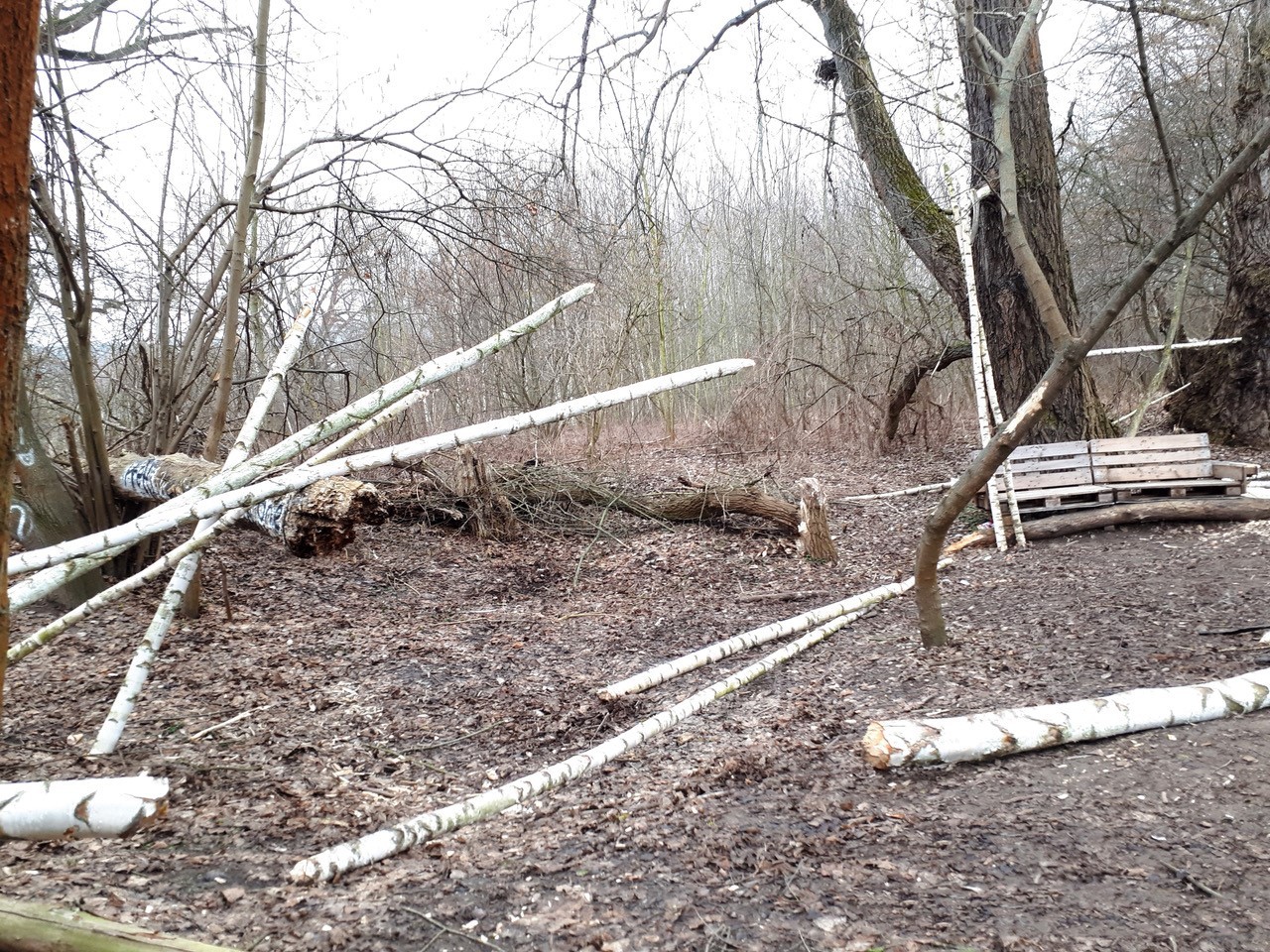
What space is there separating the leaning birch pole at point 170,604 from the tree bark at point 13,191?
5.12 ft

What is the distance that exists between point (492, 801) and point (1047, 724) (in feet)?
6.73

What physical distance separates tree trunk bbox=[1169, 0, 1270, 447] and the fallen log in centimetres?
391

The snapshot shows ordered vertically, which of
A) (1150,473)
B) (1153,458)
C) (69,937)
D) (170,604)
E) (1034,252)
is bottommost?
(69,937)

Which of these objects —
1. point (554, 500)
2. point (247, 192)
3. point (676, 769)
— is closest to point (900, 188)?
point (554, 500)

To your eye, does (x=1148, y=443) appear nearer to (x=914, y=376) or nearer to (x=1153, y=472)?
(x=1153, y=472)

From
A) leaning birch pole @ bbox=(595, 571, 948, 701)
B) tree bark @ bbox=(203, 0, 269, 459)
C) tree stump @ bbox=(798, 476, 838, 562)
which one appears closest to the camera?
leaning birch pole @ bbox=(595, 571, 948, 701)

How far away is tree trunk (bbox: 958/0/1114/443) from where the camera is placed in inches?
280

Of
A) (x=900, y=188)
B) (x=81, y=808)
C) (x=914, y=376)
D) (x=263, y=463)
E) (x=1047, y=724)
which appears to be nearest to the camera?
(x=81, y=808)

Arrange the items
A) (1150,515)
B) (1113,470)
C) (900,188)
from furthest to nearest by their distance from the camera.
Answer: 1. (900,188)
2. (1113,470)
3. (1150,515)

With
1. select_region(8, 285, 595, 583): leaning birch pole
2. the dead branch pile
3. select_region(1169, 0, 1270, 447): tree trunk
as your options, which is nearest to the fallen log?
the dead branch pile

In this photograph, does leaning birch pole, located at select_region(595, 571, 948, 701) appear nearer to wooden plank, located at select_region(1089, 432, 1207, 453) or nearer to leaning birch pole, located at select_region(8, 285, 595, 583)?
leaning birch pole, located at select_region(8, 285, 595, 583)

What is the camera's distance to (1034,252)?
7250mm

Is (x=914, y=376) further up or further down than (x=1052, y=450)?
further up

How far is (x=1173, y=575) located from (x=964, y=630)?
68.5 inches
